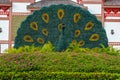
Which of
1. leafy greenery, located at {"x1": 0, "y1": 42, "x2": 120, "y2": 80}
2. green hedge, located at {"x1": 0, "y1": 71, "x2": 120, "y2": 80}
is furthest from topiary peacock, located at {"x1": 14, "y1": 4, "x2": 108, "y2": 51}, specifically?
green hedge, located at {"x1": 0, "y1": 71, "x2": 120, "y2": 80}

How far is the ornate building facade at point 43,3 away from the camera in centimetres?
2355

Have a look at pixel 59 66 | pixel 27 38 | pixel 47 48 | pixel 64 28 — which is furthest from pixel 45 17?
pixel 59 66

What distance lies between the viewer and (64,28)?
51.2 feet

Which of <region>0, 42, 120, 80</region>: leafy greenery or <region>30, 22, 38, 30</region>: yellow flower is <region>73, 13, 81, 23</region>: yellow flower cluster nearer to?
<region>30, 22, 38, 30</region>: yellow flower

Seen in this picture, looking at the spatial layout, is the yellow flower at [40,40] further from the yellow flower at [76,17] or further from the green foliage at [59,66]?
the green foliage at [59,66]

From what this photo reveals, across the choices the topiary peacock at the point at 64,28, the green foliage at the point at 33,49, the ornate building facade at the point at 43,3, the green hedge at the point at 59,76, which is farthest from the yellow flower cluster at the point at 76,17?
the ornate building facade at the point at 43,3

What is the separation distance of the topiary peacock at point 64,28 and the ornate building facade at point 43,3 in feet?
25.1

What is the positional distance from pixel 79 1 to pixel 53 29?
27.0 feet

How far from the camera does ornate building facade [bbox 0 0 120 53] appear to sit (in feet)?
77.3

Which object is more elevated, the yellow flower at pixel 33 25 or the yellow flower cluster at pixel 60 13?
the yellow flower cluster at pixel 60 13

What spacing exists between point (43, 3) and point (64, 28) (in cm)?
802

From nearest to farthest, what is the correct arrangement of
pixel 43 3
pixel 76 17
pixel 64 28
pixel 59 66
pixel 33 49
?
pixel 59 66 < pixel 33 49 < pixel 64 28 < pixel 76 17 < pixel 43 3

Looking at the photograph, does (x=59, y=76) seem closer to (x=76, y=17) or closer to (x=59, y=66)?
(x=59, y=66)

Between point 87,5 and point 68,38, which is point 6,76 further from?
point 87,5
